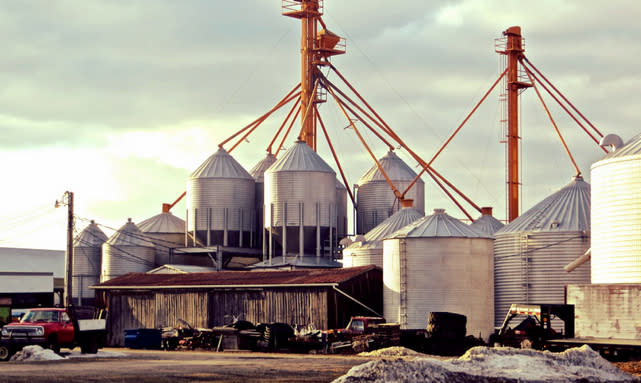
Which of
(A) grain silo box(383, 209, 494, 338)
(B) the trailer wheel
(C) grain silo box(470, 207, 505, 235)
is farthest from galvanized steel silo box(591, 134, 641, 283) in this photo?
(B) the trailer wheel

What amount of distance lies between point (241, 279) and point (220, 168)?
2192 centimetres

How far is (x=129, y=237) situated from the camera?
90562 millimetres

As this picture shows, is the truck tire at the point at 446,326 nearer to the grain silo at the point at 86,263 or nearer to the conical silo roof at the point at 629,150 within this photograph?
the conical silo roof at the point at 629,150

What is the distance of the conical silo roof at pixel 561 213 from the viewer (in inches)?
2477

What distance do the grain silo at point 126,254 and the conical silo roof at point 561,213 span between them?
37453 millimetres

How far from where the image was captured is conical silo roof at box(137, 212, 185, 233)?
9356cm

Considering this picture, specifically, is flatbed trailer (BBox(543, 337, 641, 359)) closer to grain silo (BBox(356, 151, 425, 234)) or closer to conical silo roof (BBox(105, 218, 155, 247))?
grain silo (BBox(356, 151, 425, 234))

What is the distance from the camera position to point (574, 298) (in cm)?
4462

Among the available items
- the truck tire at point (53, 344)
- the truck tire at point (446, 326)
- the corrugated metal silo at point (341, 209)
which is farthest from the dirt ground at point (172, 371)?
the corrugated metal silo at point (341, 209)

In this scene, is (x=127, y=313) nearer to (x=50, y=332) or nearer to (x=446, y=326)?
(x=50, y=332)

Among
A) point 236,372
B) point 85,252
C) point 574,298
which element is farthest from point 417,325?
point 85,252

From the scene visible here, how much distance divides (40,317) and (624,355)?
24.0 m

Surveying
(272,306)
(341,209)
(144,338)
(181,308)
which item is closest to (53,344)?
(144,338)

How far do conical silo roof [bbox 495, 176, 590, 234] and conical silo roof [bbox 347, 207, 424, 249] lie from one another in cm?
991
